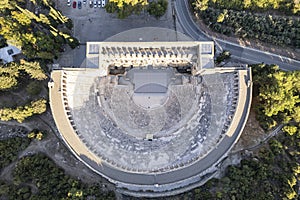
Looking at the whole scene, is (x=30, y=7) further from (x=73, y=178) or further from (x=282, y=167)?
(x=282, y=167)

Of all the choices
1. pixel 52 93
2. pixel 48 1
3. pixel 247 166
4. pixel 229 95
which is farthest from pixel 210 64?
pixel 48 1

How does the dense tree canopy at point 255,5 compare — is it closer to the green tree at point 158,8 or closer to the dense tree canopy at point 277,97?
the green tree at point 158,8

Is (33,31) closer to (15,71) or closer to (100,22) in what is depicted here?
(15,71)

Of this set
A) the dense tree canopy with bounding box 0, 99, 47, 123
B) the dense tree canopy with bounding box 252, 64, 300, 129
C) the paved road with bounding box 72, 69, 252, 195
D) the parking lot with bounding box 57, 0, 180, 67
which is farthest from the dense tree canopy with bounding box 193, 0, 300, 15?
the dense tree canopy with bounding box 0, 99, 47, 123

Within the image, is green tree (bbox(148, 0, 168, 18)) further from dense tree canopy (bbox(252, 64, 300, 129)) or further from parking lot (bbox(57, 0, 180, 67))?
dense tree canopy (bbox(252, 64, 300, 129))

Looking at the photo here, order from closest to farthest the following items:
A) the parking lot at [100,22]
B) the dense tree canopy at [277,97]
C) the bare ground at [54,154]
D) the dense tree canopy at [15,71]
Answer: the dense tree canopy at [277,97], the bare ground at [54,154], the dense tree canopy at [15,71], the parking lot at [100,22]

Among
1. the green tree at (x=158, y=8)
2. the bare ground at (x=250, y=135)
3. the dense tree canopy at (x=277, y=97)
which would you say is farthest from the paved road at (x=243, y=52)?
the bare ground at (x=250, y=135)
